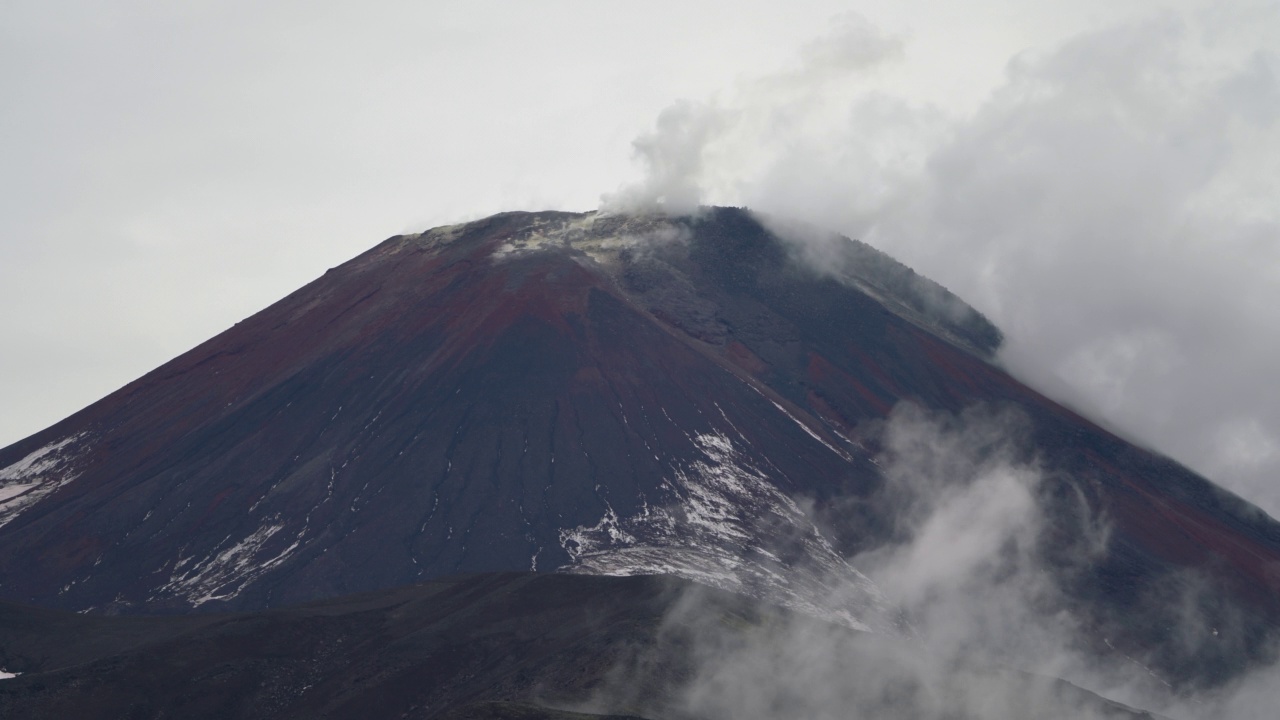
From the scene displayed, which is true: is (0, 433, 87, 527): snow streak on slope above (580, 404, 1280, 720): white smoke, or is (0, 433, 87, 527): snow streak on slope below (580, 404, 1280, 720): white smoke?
above

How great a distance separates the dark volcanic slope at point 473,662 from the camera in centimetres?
4744

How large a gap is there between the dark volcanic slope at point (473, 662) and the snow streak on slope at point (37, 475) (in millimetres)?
30876

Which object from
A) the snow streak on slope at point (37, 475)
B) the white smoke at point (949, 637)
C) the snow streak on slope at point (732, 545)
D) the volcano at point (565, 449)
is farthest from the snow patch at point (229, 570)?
the white smoke at point (949, 637)

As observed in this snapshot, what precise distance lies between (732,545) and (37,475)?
49.7 meters

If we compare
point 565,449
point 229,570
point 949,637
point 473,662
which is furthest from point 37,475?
A: point 949,637

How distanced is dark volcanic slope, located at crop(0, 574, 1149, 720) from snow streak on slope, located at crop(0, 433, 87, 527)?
30.9 meters

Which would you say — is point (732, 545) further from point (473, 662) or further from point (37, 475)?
point (37, 475)

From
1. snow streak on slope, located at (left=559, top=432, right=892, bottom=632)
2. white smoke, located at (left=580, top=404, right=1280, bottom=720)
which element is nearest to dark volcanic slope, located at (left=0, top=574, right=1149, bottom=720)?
white smoke, located at (left=580, top=404, right=1280, bottom=720)

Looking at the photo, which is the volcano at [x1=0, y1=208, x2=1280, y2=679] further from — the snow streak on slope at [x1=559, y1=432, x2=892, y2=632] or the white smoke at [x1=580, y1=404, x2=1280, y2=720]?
the white smoke at [x1=580, y1=404, x2=1280, y2=720]

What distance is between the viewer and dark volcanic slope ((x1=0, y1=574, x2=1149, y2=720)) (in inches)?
1868

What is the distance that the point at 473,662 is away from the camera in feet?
168

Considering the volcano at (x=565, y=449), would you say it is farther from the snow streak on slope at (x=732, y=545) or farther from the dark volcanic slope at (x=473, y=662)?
the dark volcanic slope at (x=473, y=662)

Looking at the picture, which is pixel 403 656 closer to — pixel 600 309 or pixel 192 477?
pixel 192 477

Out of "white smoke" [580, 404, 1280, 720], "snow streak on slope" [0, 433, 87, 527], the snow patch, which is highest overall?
"snow streak on slope" [0, 433, 87, 527]
